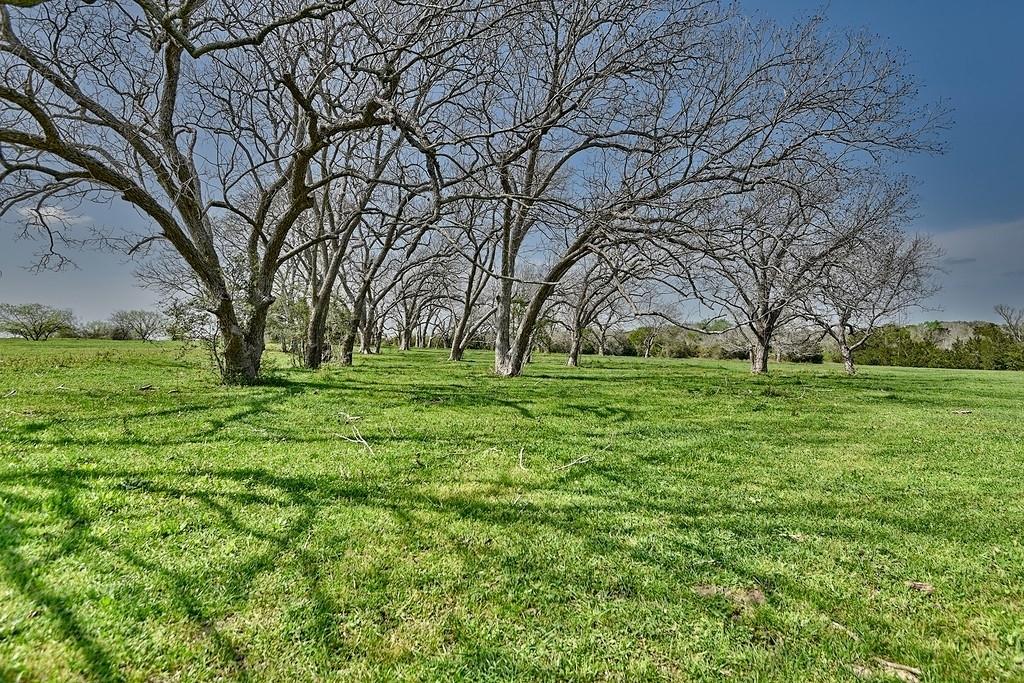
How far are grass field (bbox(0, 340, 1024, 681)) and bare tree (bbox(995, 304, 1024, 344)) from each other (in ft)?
134

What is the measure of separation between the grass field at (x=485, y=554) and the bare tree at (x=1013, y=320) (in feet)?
134

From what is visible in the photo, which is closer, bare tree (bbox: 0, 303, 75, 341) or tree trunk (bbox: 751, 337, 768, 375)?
tree trunk (bbox: 751, 337, 768, 375)

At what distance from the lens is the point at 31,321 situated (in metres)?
25.5

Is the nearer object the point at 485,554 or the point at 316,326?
the point at 485,554

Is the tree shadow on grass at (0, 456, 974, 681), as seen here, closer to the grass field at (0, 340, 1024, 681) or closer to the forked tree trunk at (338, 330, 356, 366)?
the grass field at (0, 340, 1024, 681)

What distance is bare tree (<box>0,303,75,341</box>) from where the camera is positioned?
81.2 feet

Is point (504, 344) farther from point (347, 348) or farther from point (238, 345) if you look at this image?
point (238, 345)

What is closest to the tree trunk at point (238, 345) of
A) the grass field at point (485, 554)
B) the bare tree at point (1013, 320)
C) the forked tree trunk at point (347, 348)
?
the grass field at point (485, 554)

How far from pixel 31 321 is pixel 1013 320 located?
63588 millimetres

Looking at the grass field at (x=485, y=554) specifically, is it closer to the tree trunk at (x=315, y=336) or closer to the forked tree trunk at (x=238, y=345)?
the forked tree trunk at (x=238, y=345)

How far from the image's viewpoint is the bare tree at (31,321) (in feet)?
81.2

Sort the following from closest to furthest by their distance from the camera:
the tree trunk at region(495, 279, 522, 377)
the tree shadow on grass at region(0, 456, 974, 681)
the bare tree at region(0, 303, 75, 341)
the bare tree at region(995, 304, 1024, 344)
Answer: the tree shadow on grass at region(0, 456, 974, 681), the tree trunk at region(495, 279, 522, 377), the bare tree at region(0, 303, 75, 341), the bare tree at region(995, 304, 1024, 344)

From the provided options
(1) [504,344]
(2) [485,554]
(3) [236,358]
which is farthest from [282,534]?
(1) [504,344]

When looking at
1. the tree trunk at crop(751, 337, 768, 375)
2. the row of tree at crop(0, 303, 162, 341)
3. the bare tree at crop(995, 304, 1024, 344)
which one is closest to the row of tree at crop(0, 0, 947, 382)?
the tree trunk at crop(751, 337, 768, 375)
